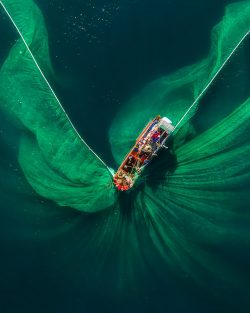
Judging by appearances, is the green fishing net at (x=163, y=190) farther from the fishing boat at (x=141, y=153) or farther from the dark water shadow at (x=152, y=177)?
the fishing boat at (x=141, y=153)

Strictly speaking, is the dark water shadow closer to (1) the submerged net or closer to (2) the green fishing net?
(2) the green fishing net

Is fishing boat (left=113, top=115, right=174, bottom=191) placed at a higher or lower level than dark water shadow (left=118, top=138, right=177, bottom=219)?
higher

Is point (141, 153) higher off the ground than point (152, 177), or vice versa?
point (141, 153)

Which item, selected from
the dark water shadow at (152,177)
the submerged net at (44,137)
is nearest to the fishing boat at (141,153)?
the dark water shadow at (152,177)

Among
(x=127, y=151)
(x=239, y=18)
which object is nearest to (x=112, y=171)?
(x=127, y=151)

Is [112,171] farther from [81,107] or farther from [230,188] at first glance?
[230,188]

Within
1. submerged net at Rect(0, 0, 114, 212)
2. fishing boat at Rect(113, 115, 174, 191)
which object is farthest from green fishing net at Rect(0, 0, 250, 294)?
fishing boat at Rect(113, 115, 174, 191)

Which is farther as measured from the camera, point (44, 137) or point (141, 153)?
point (44, 137)

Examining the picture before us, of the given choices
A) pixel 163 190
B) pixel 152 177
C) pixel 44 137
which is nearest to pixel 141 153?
pixel 152 177

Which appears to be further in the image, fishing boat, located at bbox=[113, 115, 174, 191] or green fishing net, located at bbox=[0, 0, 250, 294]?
green fishing net, located at bbox=[0, 0, 250, 294]

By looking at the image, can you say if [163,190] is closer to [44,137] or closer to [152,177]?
[152,177]
